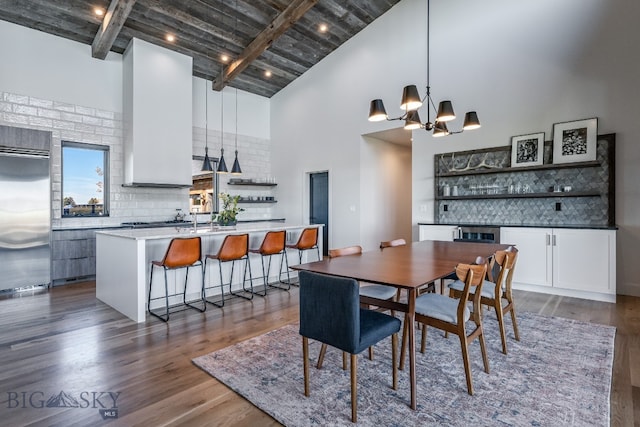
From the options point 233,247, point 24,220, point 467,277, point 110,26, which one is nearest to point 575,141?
point 467,277

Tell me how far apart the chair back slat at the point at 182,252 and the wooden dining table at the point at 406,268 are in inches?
67.6

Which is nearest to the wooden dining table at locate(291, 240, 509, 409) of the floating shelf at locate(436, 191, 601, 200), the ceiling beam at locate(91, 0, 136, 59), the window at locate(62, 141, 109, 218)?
the floating shelf at locate(436, 191, 601, 200)

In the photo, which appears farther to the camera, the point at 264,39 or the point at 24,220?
the point at 264,39

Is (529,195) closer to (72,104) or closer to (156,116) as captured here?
(156,116)

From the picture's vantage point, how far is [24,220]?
4.59m

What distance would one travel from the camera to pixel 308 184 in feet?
25.6

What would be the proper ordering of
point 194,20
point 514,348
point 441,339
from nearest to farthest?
point 514,348 → point 441,339 → point 194,20

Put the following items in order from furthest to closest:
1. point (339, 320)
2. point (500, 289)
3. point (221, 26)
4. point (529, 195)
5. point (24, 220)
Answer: point (221, 26)
point (529, 195)
point (24, 220)
point (500, 289)
point (339, 320)

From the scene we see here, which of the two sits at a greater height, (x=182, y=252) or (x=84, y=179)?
(x=84, y=179)

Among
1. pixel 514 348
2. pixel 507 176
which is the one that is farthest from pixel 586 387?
pixel 507 176

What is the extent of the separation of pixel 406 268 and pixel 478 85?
428 centimetres

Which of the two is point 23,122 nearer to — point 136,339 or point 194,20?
point 194,20

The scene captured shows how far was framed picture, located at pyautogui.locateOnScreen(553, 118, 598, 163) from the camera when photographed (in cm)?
432

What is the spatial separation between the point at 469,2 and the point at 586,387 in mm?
5509
